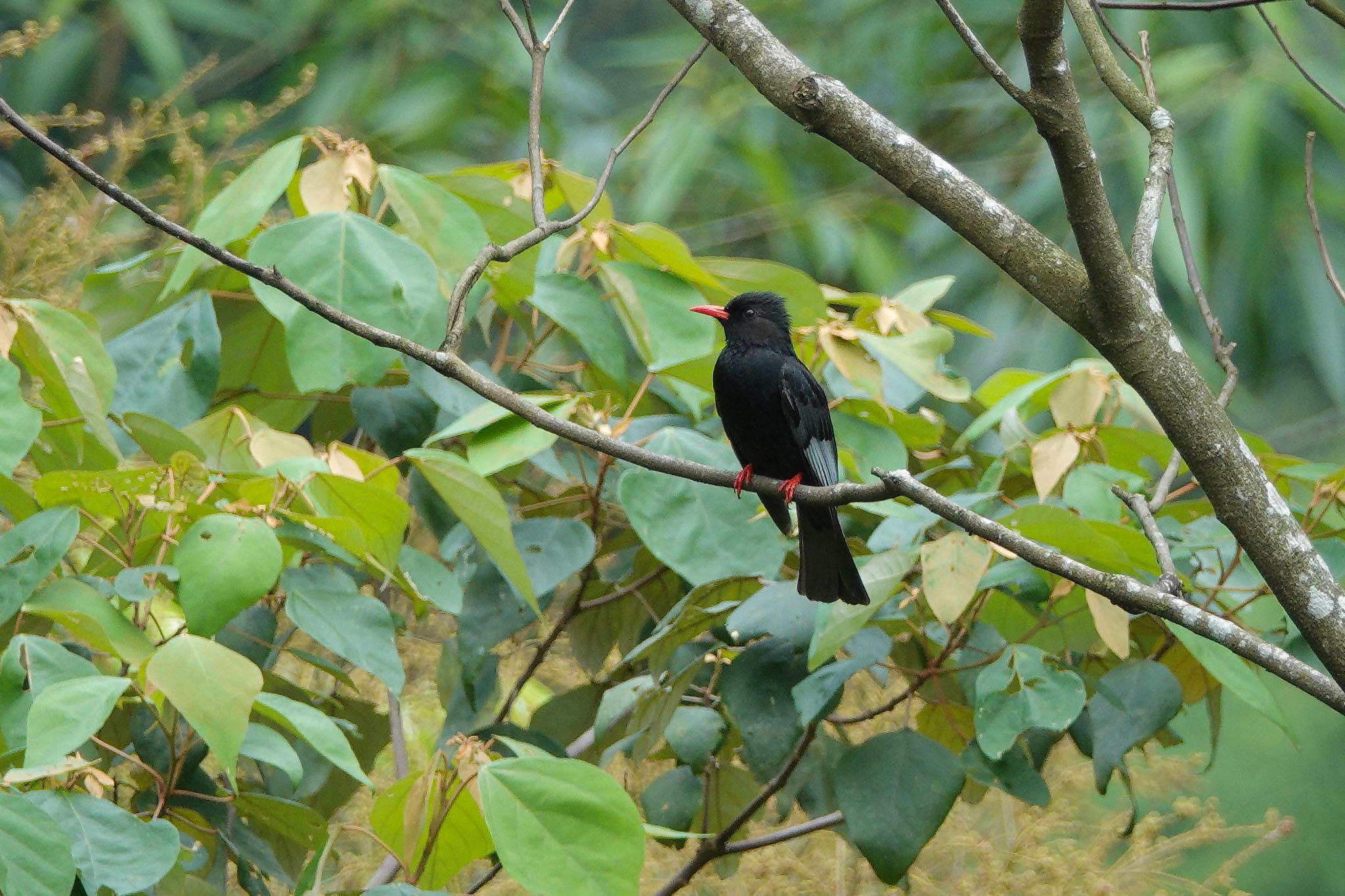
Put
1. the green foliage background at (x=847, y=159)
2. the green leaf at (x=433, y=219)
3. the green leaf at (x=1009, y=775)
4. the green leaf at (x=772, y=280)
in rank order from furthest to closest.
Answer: the green foliage background at (x=847, y=159) < the green leaf at (x=772, y=280) < the green leaf at (x=433, y=219) < the green leaf at (x=1009, y=775)

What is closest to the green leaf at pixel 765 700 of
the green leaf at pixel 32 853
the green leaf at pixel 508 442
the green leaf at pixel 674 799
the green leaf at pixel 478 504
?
the green leaf at pixel 674 799

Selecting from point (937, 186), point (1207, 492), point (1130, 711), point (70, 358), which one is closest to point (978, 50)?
point (937, 186)

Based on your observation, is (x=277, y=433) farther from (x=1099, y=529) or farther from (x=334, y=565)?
(x=1099, y=529)

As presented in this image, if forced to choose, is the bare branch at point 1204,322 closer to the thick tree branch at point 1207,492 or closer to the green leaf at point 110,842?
the thick tree branch at point 1207,492

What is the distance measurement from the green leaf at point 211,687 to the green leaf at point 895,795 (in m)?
0.87

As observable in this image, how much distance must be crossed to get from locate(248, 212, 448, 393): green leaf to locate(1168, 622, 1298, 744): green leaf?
1182 mm

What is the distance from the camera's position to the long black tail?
72.9 inches

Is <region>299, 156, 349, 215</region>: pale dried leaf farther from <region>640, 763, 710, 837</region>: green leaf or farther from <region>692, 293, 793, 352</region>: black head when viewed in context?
<region>640, 763, 710, 837</region>: green leaf

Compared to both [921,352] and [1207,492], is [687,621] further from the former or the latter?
[1207,492]

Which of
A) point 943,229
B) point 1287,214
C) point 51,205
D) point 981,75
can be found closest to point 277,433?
point 51,205

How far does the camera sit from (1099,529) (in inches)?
69.5

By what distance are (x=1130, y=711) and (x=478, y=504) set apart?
99 centimetres

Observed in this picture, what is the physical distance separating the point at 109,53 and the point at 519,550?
5467 mm

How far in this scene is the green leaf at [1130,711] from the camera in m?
1.92
